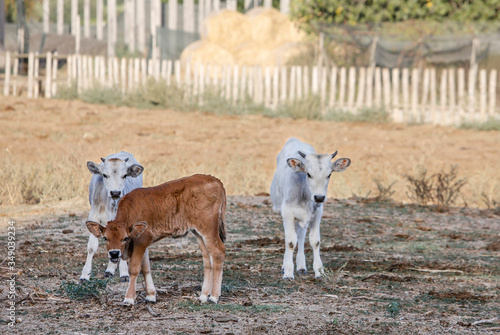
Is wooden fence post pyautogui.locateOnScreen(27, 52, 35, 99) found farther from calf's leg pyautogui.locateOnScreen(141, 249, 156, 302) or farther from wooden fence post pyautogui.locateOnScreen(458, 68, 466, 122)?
calf's leg pyautogui.locateOnScreen(141, 249, 156, 302)

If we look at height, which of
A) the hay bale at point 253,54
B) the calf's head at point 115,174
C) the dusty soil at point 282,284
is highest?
the hay bale at point 253,54

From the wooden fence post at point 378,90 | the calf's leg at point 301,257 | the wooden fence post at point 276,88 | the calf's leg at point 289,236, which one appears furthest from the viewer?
the wooden fence post at point 276,88

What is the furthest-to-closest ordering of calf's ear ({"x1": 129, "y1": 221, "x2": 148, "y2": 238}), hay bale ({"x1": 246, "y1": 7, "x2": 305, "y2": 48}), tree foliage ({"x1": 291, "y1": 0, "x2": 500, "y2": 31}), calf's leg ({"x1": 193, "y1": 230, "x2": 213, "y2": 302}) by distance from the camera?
hay bale ({"x1": 246, "y1": 7, "x2": 305, "y2": 48})
tree foliage ({"x1": 291, "y1": 0, "x2": 500, "y2": 31})
calf's leg ({"x1": 193, "y1": 230, "x2": 213, "y2": 302})
calf's ear ({"x1": 129, "y1": 221, "x2": 148, "y2": 238})

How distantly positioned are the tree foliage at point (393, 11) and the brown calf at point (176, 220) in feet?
63.3

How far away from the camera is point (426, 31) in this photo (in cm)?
2467

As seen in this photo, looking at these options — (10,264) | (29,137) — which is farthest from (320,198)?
(29,137)

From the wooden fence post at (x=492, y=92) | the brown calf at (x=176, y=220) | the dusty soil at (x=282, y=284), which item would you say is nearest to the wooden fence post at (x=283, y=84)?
the wooden fence post at (x=492, y=92)

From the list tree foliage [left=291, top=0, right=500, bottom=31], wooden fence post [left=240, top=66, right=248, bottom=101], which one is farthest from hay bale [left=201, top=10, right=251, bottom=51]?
wooden fence post [left=240, top=66, right=248, bottom=101]

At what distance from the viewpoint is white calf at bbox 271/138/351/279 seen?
23.2 feet

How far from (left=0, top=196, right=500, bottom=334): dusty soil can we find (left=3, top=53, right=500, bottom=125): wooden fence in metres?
11.9

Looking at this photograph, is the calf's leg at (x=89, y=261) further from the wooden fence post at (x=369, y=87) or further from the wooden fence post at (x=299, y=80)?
the wooden fence post at (x=299, y=80)

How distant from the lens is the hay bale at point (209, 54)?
100 ft

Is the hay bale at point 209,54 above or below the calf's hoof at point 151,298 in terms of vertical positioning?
above

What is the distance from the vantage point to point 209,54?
31.0 meters
